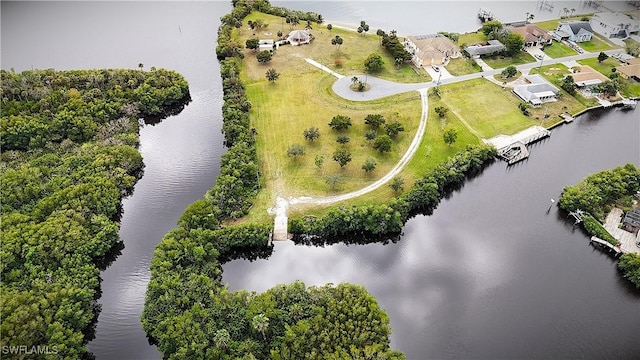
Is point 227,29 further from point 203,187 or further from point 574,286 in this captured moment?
point 574,286

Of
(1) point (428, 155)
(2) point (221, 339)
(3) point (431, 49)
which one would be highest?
(3) point (431, 49)

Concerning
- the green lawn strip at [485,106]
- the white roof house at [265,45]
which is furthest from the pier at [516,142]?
the white roof house at [265,45]

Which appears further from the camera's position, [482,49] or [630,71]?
[482,49]

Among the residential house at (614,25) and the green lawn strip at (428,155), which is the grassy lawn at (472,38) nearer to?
the green lawn strip at (428,155)

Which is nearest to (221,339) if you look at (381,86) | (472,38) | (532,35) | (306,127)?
(306,127)

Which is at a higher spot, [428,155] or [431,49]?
[431,49]

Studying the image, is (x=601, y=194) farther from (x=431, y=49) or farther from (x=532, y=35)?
(x=532, y=35)

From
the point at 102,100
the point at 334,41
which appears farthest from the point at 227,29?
the point at 102,100
